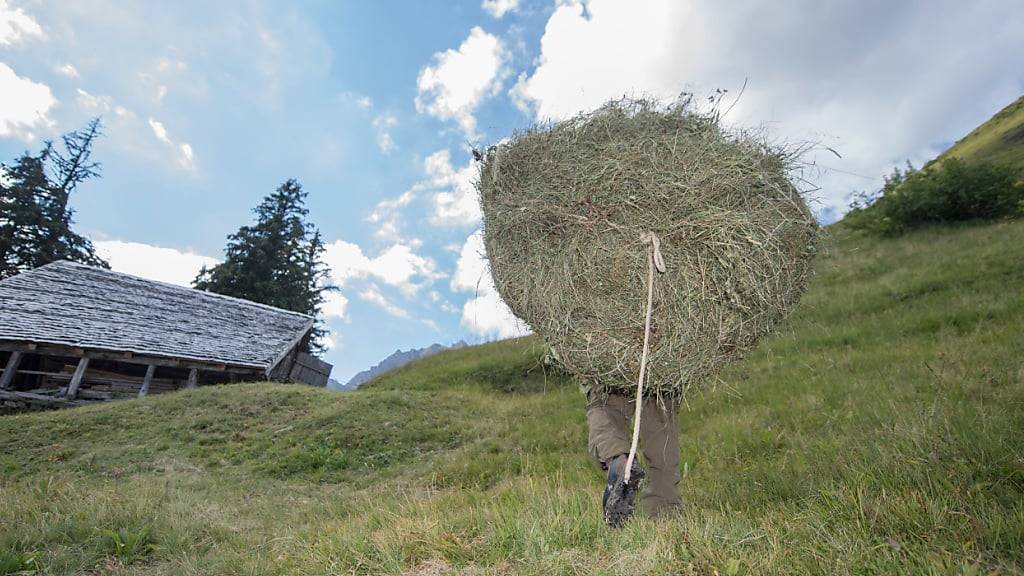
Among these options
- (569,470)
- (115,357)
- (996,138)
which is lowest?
(115,357)

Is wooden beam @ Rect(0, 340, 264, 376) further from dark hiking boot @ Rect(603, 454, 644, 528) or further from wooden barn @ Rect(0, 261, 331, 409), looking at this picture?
dark hiking boot @ Rect(603, 454, 644, 528)

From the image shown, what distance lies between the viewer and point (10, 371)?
16.3 meters

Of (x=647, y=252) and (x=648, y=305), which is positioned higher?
(x=647, y=252)

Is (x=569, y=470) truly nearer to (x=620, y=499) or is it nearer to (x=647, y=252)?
(x=620, y=499)

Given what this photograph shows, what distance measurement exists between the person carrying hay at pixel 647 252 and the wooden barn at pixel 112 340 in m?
19.4

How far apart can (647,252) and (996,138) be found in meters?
71.0

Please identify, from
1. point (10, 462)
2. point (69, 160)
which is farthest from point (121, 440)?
point (69, 160)

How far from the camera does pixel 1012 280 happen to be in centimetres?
1105

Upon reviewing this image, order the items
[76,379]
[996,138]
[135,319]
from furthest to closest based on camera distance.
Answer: [996,138], [135,319], [76,379]

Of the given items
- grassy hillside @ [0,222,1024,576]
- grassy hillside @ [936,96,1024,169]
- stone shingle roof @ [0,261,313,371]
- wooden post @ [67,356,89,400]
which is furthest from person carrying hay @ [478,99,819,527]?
grassy hillside @ [936,96,1024,169]

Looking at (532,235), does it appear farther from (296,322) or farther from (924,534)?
(296,322)

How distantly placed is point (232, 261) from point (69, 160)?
39.6 ft

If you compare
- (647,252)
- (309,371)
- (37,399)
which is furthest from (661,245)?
(309,371)

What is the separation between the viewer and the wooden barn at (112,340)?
54.2ft
